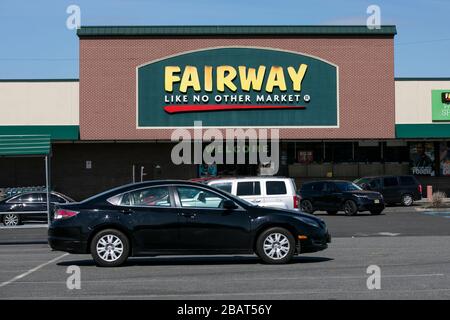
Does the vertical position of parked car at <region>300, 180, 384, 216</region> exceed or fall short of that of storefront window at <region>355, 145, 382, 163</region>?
it falls short

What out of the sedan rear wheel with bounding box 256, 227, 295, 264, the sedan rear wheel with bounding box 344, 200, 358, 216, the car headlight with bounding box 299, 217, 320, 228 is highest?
the car headlight with bounding box 299, 217, 320, 228

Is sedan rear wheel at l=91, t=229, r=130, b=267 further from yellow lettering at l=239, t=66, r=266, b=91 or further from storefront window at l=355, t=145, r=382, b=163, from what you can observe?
storefront window at l=355, t=145, r=382, b=163

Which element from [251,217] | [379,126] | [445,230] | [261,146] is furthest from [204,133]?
[251,217]

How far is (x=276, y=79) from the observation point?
43.2 meters

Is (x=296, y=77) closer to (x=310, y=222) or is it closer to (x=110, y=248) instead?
(x=310, y=222)

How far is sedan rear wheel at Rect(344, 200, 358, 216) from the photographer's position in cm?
3228

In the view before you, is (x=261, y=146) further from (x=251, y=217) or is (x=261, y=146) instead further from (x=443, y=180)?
(x=251, y=217)

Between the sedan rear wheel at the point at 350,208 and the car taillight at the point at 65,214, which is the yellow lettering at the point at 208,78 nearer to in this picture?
the sedan rear wheel at the point at 350,208

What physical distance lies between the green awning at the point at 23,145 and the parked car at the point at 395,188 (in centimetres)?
2115

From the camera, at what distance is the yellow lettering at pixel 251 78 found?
4297cm

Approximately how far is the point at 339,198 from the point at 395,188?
5.93 meters

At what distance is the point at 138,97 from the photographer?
42938mm

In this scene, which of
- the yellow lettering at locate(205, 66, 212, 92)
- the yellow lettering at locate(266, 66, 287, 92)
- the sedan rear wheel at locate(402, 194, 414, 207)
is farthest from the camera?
the yellow lettering at locate(266, 66, 287, 92)

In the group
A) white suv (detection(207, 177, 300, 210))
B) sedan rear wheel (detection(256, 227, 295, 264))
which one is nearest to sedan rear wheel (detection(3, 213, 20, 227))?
white suv (detection(207, 177, 300, 210))
